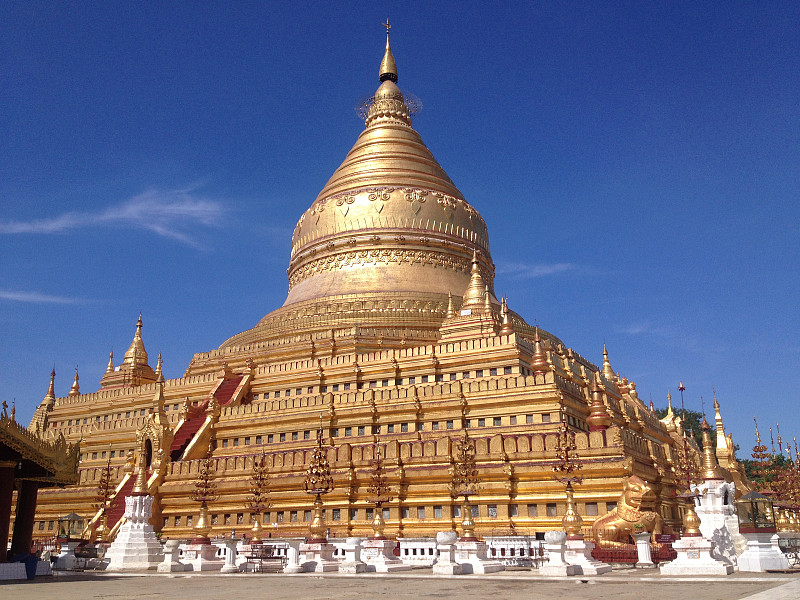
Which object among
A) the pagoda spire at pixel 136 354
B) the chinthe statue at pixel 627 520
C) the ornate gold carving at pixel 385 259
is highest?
the ornate gold carving at pixel 385 259

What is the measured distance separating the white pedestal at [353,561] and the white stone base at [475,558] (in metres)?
2.95

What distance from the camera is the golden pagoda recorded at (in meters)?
29.5

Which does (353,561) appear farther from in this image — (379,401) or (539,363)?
(539,363)

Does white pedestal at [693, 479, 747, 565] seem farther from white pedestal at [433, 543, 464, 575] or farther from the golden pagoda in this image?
white pedestal at [433, 543, 464, 575]

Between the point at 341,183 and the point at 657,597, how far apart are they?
138ft

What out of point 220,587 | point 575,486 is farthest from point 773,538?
point 220,587

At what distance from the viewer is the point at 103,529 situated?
3119 cm

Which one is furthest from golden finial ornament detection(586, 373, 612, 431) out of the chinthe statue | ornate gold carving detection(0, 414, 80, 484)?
ornate gold carving detection(0, 414, 80, 484)

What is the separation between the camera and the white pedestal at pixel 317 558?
76.1 ft

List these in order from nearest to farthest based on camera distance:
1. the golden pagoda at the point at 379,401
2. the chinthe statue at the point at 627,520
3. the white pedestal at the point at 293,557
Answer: the white pedestal at the point at 293,557 → the chinthe statue at the point at 627,520 → the golden pagoda at the point at 379,401

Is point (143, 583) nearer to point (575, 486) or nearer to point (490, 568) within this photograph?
point (490, 568)

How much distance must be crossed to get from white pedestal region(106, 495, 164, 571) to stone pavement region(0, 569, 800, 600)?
5.99m

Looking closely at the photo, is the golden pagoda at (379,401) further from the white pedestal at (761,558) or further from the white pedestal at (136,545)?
the white pedestal at (761,558)


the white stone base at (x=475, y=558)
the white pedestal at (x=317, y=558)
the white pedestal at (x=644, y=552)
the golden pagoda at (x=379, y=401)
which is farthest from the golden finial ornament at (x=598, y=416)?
the white pedestal at (x=317, y=558)
